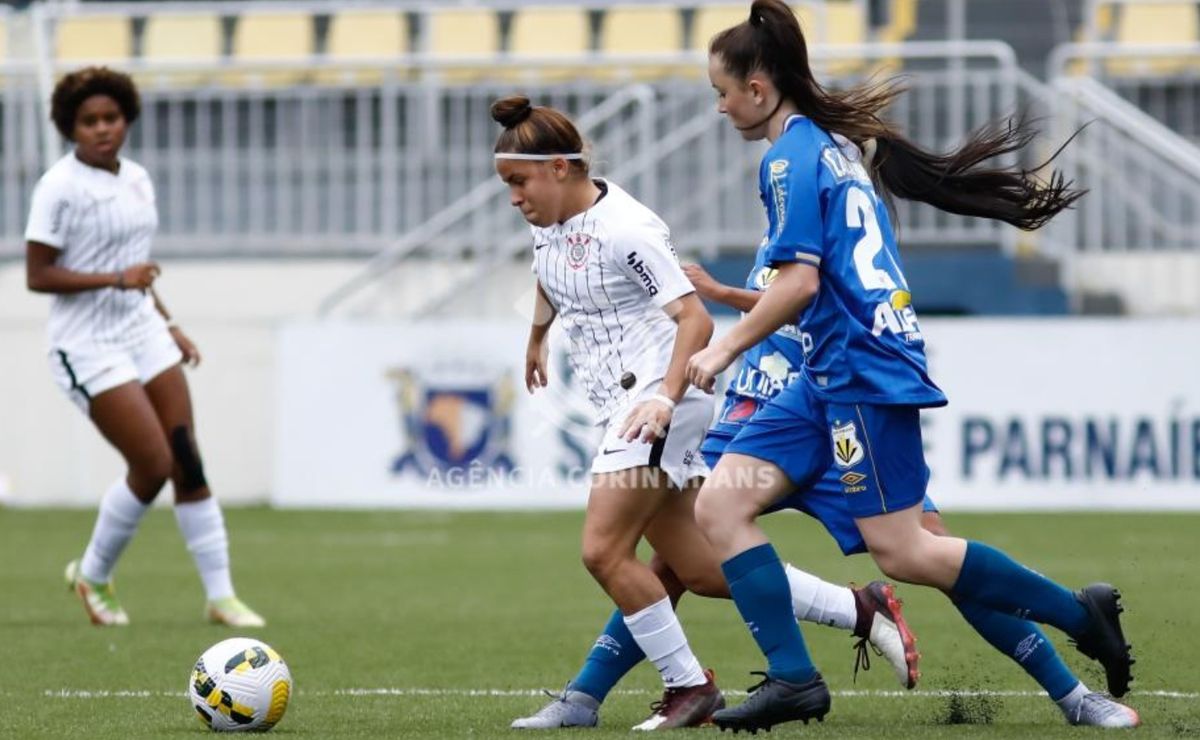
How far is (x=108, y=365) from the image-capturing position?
30.5ft

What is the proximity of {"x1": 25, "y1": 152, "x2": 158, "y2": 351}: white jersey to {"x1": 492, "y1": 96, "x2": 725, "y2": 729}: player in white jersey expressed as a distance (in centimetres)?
349

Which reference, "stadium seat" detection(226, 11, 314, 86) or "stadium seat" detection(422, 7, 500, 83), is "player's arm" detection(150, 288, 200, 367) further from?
"stadium seat" detection(226, 11, 314, 86)

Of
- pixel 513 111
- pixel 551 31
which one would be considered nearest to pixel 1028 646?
pixel 513 111

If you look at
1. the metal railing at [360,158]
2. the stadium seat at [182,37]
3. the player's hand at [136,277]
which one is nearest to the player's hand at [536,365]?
the player's hand at [136,277]

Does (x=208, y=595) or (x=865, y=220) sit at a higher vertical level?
(x=865, y=220)

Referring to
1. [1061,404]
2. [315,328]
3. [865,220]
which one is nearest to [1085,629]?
[865,220]

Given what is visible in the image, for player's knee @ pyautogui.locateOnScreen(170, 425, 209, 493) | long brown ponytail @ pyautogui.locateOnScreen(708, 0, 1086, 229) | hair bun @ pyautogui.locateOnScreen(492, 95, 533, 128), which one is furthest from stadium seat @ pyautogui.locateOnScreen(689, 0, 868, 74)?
long brown ponytail @ pyautogui.locateOnScreen(708, 0, 1086, 229)

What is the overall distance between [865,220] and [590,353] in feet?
3.15

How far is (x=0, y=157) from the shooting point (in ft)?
62.5

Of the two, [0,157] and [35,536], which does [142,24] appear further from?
[35,536]

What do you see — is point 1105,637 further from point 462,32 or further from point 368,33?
point 368,33

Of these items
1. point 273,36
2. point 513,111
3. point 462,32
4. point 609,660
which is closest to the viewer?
point 513,111

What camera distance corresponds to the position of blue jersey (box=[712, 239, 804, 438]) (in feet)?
21.9

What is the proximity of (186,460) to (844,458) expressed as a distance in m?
4.32
